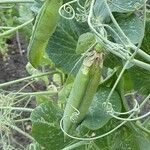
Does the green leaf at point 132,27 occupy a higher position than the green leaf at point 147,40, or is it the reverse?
the green leaf at point 132,27

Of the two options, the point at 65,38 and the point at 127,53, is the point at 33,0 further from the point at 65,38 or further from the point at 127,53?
the point at 127,53

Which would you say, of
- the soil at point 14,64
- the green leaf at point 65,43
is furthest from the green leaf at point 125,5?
the soil at point 14,64

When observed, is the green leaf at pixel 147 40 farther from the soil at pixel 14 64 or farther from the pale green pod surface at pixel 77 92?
the soil at pixel 14 64

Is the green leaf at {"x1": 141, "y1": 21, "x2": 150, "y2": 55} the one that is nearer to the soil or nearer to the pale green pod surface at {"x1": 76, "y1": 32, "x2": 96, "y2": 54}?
the pale green pod surface at {"x1": 76, "y1": 32, "x2": 96, "y2": 54}

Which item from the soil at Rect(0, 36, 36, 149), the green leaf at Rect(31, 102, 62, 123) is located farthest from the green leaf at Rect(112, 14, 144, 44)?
the soil at Rect(0, 36, 36, 149)

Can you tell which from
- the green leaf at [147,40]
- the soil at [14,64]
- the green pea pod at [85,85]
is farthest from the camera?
the soil at [14,64]

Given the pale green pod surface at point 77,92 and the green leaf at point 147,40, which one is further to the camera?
the green leaf at point 147,40

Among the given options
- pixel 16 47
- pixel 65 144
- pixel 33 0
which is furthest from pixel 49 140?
pixel 16 47
